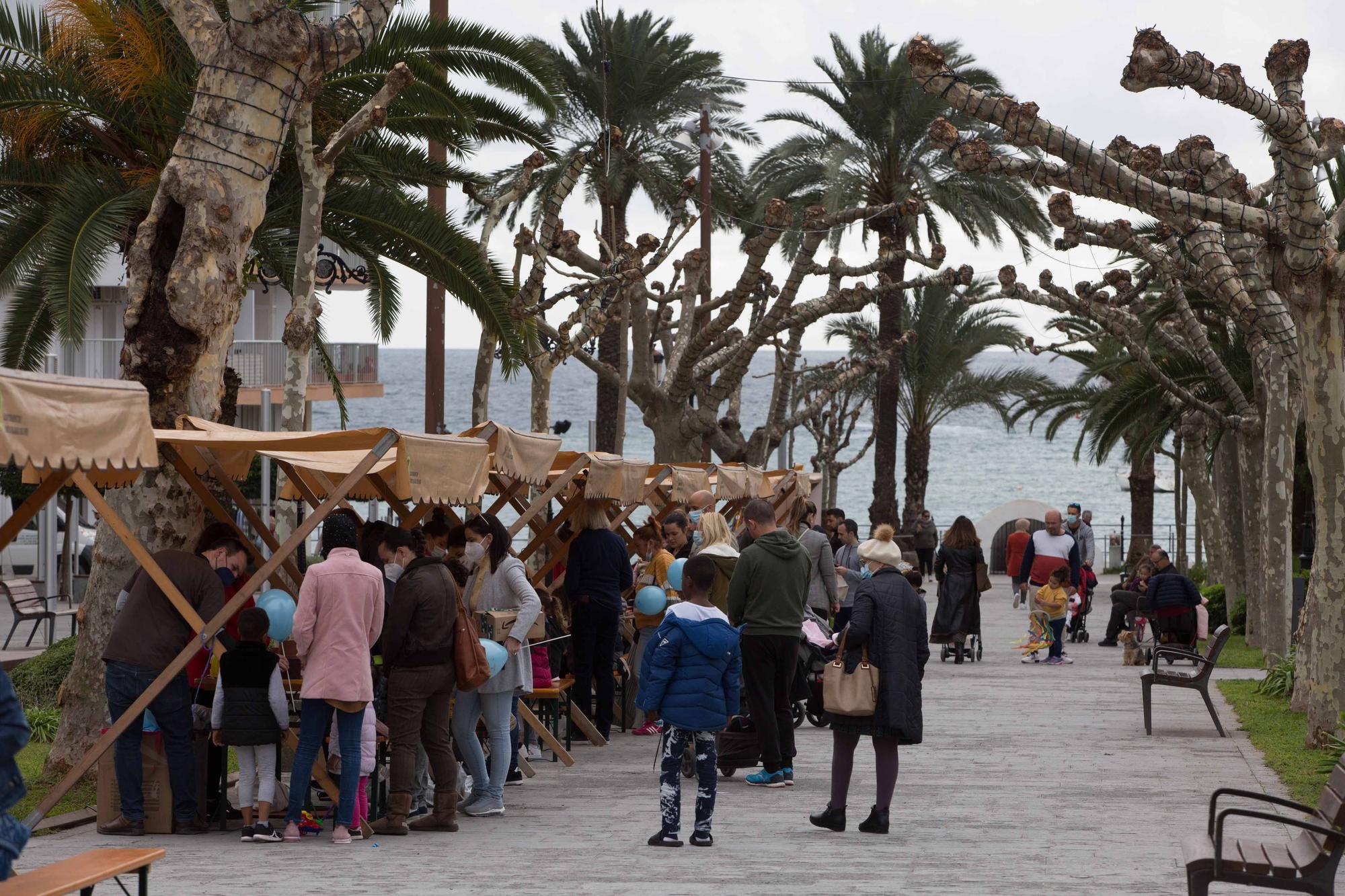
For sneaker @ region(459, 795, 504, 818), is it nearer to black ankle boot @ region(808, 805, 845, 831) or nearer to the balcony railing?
black ankle boot @ region(808, 805, 845, 831)

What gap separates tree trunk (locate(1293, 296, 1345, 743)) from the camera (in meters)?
11.9

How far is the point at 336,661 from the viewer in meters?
8.20

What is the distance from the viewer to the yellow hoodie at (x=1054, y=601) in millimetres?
19641

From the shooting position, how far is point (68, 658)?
13.7 metres

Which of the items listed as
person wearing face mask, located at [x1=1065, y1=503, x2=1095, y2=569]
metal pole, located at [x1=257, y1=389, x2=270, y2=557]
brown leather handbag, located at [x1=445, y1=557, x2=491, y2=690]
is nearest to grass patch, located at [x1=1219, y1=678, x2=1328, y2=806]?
brown leather handbag, located at [x1=445, y1=557, x2=491, y2=690]

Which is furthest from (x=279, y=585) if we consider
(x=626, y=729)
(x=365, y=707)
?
(x=626, y=729)

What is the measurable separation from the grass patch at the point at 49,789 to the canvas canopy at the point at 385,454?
6.58 ft

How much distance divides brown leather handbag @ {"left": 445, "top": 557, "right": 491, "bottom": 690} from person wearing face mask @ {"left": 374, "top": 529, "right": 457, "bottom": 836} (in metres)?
0.04

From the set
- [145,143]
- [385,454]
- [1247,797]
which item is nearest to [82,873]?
[385,454]

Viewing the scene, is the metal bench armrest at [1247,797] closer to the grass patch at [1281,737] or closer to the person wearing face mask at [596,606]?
the grass patch at [1281,737]

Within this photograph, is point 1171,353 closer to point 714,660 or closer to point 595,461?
point 595,461

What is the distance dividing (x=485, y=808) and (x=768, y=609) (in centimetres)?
211

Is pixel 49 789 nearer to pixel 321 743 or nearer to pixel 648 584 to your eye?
pixel 321 743

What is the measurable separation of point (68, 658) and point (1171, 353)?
17803 millimetres
